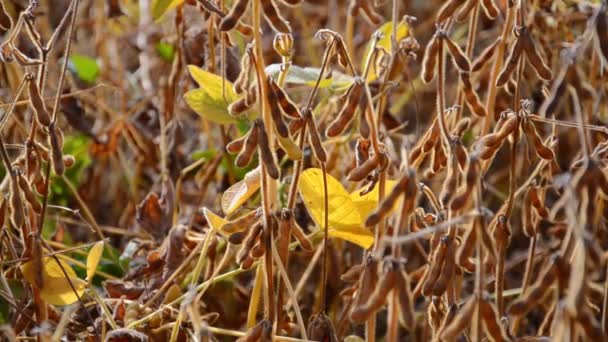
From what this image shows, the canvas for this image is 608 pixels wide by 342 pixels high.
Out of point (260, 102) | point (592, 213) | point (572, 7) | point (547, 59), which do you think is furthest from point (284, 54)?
point (572, 7)

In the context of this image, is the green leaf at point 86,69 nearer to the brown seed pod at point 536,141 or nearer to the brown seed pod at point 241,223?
the brown seed pod at point 241,223

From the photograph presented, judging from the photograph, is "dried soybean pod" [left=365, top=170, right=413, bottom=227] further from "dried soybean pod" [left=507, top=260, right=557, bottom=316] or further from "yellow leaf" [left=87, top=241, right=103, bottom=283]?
"yellow leaf" [left=87, top=241, right=103, bottom=283]

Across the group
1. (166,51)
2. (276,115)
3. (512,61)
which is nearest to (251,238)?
(276,115)

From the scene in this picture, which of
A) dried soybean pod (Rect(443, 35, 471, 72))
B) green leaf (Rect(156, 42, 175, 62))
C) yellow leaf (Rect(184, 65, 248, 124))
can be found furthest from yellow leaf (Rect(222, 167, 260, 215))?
green leaf (Rect(156, 42, 175, 62))

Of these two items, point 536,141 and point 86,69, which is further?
point 86,69

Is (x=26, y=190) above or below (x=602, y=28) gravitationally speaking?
below

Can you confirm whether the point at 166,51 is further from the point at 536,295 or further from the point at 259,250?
the point at 536,295
